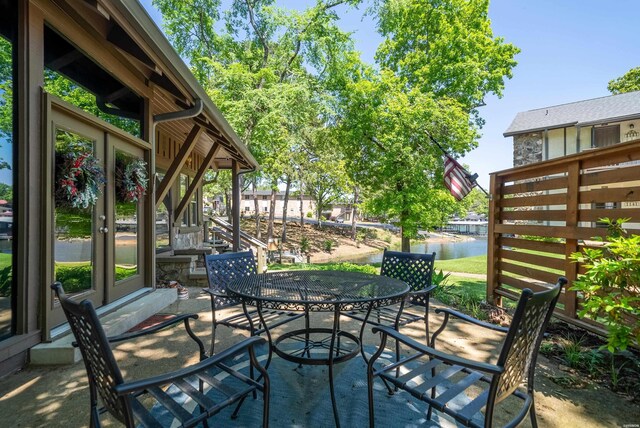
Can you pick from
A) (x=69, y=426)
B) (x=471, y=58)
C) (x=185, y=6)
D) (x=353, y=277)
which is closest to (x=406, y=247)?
(x=471, y=58)

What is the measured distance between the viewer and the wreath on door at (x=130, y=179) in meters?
3.67

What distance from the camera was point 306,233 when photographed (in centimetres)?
2327

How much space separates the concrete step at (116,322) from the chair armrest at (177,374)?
1860 mm

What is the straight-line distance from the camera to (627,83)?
60.8 ft

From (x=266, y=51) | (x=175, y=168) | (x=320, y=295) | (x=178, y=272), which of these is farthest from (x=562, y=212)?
(x=266, y=51)

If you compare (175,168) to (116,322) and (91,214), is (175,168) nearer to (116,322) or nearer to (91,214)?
(91,214)

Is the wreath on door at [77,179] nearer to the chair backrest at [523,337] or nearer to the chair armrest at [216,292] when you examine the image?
the chair armrest at [216,292]

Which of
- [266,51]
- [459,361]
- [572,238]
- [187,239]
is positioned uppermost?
[266,51]

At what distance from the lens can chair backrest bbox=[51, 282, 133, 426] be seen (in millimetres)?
1203

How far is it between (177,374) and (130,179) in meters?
3.12

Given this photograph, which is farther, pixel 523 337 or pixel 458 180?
pixel 458 180

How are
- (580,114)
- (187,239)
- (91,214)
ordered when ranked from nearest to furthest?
(91,214) → (187,239) → (580,114)

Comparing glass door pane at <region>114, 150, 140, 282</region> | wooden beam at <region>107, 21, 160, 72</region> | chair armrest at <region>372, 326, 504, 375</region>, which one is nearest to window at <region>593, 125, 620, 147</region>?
chair armrest at <region>372, 326, 504, 375</region>

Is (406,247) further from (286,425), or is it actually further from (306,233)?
(306,233)
